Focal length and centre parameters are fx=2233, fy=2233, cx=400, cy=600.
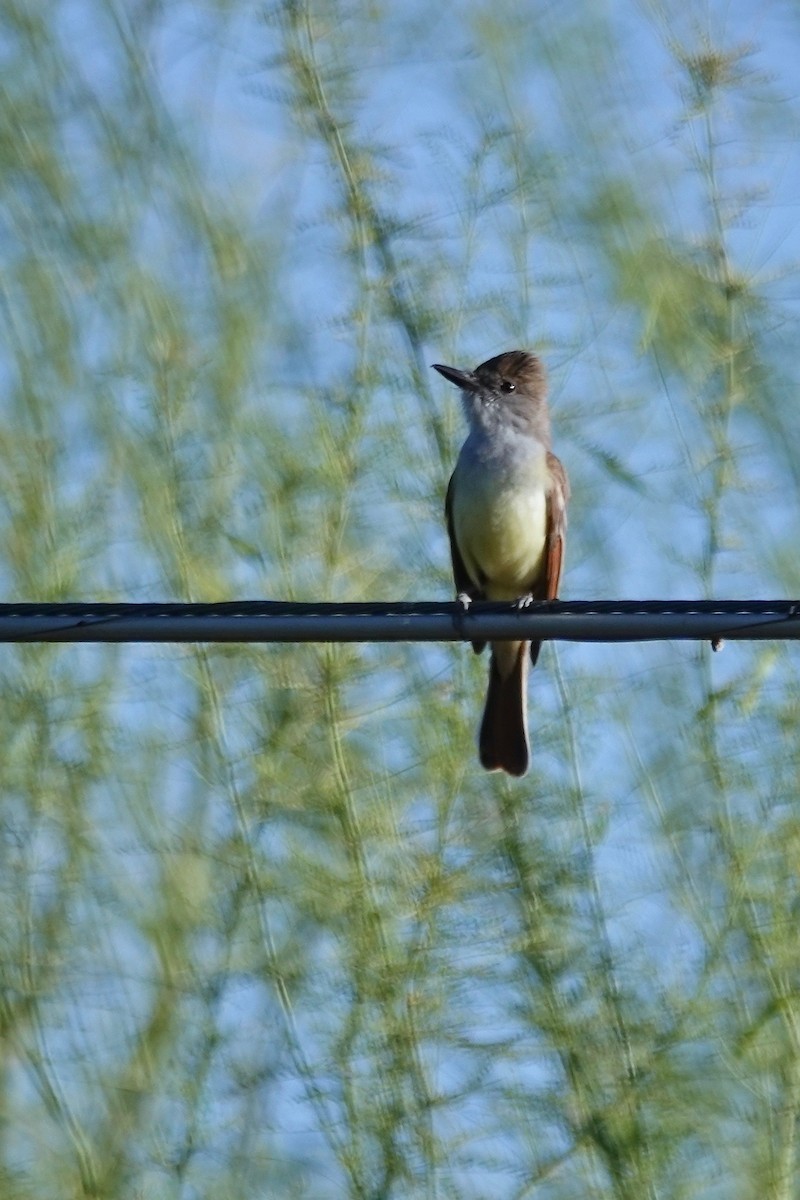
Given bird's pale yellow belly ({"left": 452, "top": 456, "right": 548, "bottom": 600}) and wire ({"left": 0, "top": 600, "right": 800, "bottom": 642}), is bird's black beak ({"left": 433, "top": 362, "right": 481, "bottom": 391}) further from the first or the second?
wire ({"left": 0, "top": 600, "right": 800, "bottom": 642})

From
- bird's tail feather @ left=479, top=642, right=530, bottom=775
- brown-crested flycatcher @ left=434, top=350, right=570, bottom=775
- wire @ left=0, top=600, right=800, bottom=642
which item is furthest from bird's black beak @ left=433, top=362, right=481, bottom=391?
wire @ left=0, top=600, right=800, bottom=642

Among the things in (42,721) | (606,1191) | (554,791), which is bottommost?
(606,1191)

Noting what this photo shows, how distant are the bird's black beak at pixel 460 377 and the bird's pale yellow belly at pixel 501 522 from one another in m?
0.30

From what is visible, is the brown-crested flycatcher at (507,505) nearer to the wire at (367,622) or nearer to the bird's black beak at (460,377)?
the bird's black beak at (460,377)

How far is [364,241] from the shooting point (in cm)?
809

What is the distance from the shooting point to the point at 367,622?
4875mm

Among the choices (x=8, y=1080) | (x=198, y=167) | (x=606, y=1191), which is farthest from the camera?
(x=198, y=167)

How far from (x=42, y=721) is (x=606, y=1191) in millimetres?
2603

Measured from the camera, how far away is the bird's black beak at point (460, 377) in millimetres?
7730

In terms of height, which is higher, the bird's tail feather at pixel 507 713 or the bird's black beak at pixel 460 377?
the bird's black beak at pixel 460 377

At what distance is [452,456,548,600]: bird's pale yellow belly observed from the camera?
25.8 feet

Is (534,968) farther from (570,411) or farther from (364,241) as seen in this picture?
(364,241)

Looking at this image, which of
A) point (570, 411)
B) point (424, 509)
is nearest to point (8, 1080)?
point (424, 509)

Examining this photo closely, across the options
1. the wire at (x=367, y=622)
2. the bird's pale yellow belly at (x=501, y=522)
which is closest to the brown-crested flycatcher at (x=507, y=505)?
→ the bird's pale yellow belly at (x=501, y=522)
